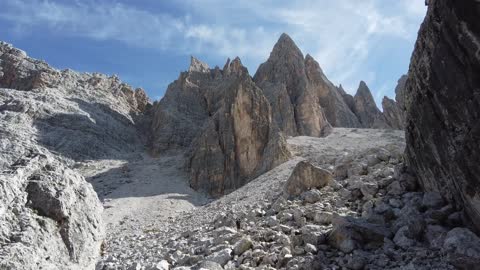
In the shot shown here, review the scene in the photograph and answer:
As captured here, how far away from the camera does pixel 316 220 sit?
15836 mm

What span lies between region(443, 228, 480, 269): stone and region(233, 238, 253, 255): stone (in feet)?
18.0

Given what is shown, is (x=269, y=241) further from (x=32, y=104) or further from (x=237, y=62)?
(x=237, y=62)

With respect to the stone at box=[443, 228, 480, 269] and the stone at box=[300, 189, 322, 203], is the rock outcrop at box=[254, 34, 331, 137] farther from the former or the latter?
the stone at box=[443, 228, 480, 269]

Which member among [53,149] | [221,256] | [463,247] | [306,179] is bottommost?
[221,256]

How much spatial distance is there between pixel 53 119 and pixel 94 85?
71.6 feet

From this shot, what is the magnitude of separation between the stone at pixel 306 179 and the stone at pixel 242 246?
7.99m

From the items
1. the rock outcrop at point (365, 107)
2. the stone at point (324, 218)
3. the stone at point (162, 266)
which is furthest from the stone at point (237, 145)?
the rock outcrop at point (365, 107)

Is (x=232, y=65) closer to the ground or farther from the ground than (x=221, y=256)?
farther from the ground

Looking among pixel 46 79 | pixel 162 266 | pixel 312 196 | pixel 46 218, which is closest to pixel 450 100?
pixel 312 196

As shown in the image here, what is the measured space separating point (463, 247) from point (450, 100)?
3686 millimetres

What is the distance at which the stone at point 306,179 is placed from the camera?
21688 mm

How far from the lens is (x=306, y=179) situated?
22.2 metres

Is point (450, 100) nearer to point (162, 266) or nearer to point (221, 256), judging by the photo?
point (221, 256)

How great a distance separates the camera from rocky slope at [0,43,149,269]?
1029 cm
